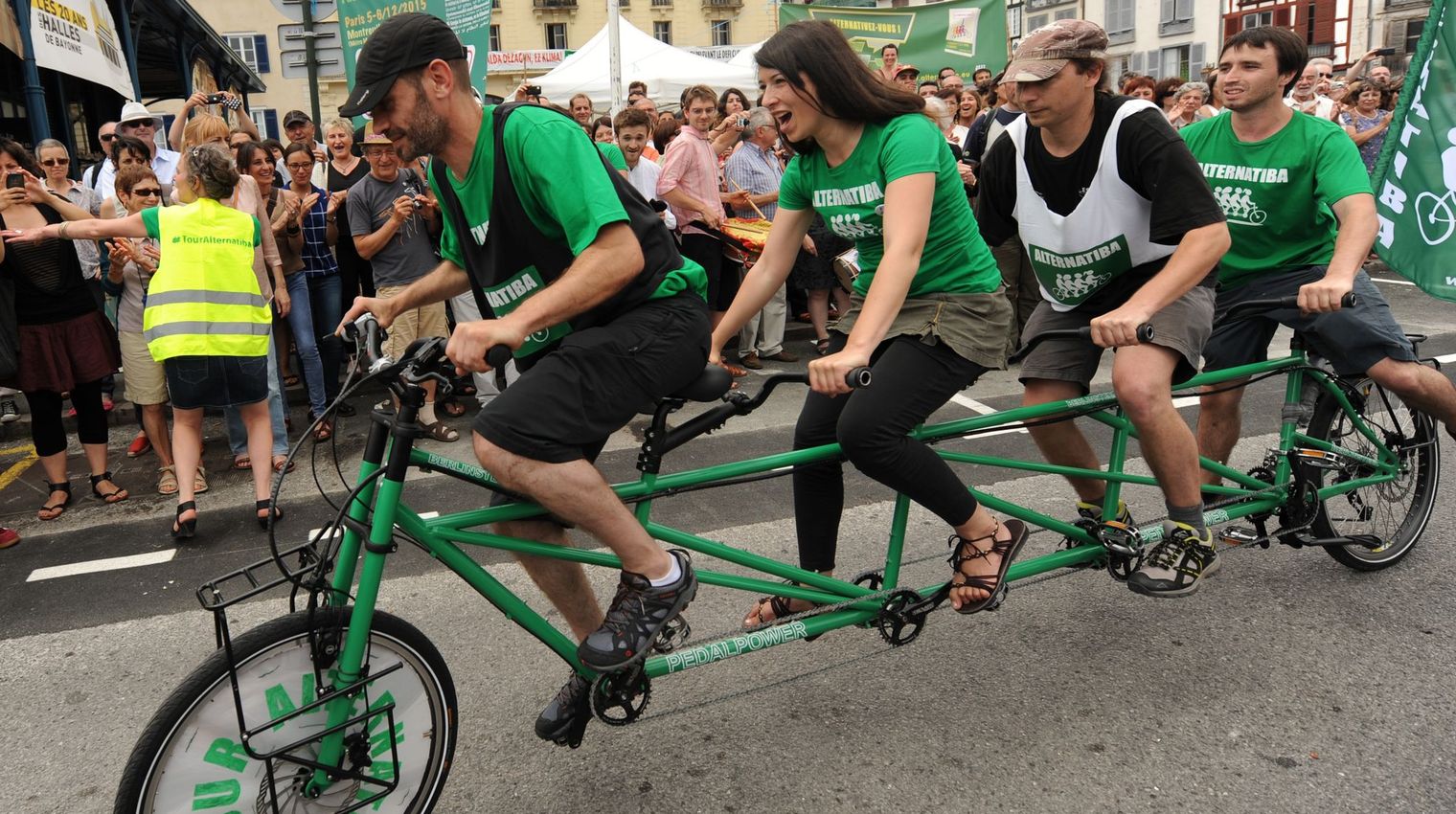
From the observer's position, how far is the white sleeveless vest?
3.23 m

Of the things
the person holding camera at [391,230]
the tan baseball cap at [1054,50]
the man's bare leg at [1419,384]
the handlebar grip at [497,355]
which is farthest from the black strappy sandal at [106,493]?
the man's bare leg at [1419,384]

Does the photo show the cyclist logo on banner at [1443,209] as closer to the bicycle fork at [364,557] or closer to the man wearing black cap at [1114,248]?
the man wearing black cap at [1114,248]

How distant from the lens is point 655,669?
2656 millimetres

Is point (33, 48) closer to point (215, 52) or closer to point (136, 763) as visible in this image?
point (136, 763)

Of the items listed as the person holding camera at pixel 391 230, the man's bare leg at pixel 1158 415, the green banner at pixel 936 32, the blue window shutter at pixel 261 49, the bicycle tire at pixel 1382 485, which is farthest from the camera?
the blue window shutter at pixel 261 49

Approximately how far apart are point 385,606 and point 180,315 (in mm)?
2071

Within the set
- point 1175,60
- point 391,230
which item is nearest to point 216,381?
point 391,230

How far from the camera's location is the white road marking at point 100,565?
467 cm

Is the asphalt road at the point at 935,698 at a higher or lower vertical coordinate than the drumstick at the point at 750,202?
lower

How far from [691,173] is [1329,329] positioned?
5144 mm

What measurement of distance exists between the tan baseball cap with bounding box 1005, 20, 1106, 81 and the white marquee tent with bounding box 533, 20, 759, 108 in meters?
14.2

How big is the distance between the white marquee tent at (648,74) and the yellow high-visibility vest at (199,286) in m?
12.4

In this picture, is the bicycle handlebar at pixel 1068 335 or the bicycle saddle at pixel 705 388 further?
the bicycle handlebar at pixel 1068 335

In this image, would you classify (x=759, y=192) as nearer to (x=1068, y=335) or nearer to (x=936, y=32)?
(x=1068, y=335)
